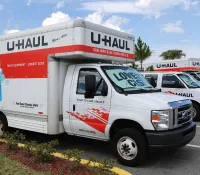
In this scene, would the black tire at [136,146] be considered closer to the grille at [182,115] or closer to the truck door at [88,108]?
the truck door at [88,108]

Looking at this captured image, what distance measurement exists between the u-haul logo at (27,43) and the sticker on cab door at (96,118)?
2.01 metres

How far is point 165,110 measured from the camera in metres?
5.34

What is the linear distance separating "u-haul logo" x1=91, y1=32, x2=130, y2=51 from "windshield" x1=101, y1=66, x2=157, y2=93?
0.68m

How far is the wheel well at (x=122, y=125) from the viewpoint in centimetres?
568

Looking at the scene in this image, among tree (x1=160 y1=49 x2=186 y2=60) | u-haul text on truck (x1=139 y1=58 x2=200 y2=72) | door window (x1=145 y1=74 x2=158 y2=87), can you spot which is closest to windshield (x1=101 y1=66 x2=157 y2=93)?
door window (x1=145 y1=74 x2=158 y2=87)

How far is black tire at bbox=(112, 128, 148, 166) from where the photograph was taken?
17.9 feet

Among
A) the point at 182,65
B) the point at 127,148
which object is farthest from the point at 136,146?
the point at 182,65

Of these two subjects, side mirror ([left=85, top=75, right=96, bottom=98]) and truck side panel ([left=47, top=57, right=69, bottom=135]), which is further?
truck side panel ([left=47, top=57, right=69, bottom=135])

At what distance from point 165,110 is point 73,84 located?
2277mm

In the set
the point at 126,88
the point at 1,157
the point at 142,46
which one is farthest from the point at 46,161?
the point at 142,46

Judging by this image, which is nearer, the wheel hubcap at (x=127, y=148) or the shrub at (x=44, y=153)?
the shrub at (x=44, y=153)

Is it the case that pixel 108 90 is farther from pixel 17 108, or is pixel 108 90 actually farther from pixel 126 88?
pixel 17 108

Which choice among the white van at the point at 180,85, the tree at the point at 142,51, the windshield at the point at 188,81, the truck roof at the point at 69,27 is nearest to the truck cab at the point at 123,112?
the truck roof at the point at 69,27

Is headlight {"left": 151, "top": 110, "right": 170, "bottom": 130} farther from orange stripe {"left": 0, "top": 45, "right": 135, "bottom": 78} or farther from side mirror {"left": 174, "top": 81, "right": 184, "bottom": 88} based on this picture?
side mirror {"left": 174, "top": 81, "right": 184, "bottom": 88}
